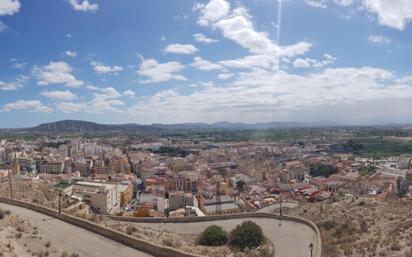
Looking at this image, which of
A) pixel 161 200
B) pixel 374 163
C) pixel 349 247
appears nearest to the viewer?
pixel 349 247

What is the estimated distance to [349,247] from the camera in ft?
39.5

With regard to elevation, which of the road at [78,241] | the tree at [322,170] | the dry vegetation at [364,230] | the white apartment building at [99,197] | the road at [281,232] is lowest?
the tree at [322,170]

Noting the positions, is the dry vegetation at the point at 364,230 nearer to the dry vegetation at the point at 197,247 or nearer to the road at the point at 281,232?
the road at the point at 281,232

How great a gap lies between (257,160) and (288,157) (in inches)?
411

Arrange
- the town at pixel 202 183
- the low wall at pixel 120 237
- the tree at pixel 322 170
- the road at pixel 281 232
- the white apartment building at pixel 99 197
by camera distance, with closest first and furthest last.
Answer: the low wall at pixel 120 237
the road at pixel 281 232
the town at pixel 202 183
the white apartment building at pixel 99 197
the tree at pixel 322 170

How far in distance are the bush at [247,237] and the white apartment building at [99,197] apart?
22.8 metres

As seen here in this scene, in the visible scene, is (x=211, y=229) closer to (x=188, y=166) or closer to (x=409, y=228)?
(x=409, y=228)

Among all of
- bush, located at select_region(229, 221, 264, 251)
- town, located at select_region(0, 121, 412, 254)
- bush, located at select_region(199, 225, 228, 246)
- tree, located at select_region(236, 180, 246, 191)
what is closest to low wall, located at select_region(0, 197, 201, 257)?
town, located at select_region(0, 121, 412, 254)

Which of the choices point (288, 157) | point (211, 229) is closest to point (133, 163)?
point (288, 157)

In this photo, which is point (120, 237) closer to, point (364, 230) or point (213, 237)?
point (213, 237)

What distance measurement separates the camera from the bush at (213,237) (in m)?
14.8

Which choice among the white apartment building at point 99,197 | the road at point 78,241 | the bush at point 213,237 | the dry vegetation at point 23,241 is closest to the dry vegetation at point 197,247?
the bush at point 213,237

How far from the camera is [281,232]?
1597cm

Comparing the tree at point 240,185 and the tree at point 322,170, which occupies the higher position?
the tree at point 322,170
